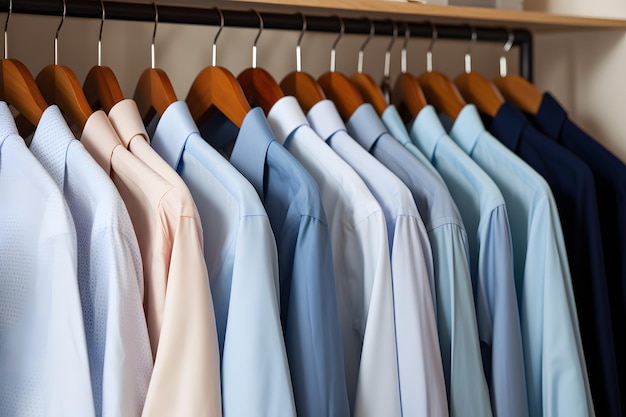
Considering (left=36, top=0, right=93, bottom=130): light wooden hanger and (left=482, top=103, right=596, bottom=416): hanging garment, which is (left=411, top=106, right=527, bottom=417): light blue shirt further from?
(left=36, top=0, right=93, bottom=130): light wooden hanger

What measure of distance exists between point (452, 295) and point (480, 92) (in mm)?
500

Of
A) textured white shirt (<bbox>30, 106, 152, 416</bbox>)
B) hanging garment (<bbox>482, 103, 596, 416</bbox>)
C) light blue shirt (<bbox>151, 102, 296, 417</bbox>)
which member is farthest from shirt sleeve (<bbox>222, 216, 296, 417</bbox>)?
hanging garment (<bbox>482, 103, 596, 416</bbox>)

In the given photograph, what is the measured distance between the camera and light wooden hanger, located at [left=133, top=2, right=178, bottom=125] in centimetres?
131

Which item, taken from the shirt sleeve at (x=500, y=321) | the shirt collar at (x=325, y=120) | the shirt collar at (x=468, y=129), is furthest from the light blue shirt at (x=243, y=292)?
the shirt collar at (x=468, y=129)

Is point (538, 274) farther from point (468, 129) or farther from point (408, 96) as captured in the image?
point (408, 96)

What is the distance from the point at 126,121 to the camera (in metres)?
1.21

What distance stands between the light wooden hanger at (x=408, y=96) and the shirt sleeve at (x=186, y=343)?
1.94ft

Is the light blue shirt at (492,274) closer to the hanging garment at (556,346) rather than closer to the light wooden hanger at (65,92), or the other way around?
the hanging garment at (556,346)

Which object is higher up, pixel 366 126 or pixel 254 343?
pixel 366 126

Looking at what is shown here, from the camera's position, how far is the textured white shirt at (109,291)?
0.99m

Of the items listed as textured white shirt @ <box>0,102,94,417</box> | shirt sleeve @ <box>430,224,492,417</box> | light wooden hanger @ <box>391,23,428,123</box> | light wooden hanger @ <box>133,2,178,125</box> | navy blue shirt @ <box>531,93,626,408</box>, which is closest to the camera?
textured white shirt @ <box>0,102,94,417</box>

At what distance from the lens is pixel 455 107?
1536 mm

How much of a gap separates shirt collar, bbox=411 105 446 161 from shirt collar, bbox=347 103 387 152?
0.31 ft

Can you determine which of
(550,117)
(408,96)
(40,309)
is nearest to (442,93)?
(408,96)
